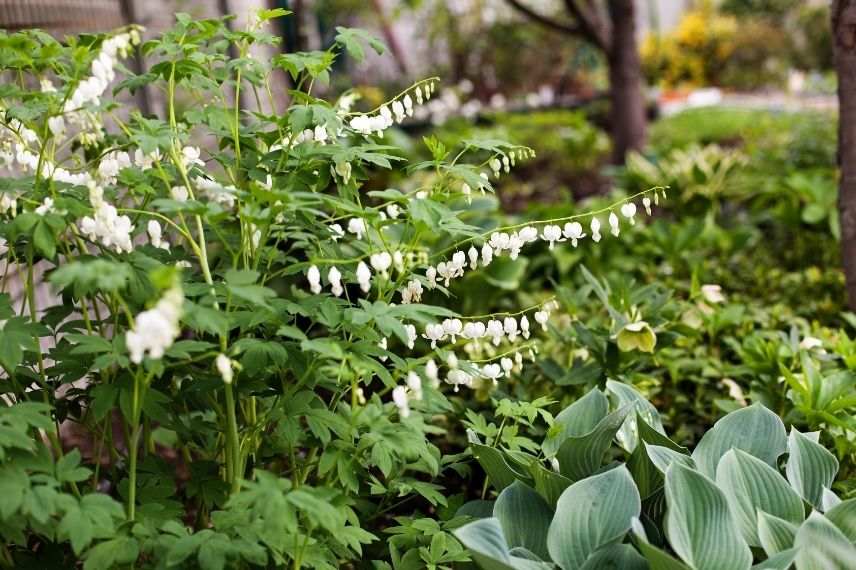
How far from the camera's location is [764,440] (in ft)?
6.97

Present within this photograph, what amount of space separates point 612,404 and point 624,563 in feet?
2.34

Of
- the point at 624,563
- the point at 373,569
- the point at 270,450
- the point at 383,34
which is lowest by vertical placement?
the point at 373,569

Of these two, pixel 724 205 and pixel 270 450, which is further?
pixel 724 205

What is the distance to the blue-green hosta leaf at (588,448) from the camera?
2016 mm

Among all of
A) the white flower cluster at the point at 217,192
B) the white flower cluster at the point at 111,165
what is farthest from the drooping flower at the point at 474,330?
the white flower cluster at the point at 111,165

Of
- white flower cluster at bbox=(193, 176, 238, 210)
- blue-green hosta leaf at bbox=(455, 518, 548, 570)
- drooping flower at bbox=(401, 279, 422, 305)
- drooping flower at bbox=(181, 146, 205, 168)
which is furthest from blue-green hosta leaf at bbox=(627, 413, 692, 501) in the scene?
drooping flower at bbox=(181, 146, 205, 168)

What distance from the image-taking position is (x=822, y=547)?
166cm

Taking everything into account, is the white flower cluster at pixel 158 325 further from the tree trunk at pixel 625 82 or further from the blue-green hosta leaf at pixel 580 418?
the tree trunk at pixel 625 82

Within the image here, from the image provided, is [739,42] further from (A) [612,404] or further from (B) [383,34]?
(A) [612,404]

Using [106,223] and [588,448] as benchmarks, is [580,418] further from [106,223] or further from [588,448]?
[106,223]

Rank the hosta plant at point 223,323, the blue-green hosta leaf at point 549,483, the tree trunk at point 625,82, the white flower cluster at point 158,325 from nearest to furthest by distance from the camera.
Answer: the white flower cluster at point 158,325 < the hosta plant at point 223,323 < the blue-green hosta leaf at point 549,483 < the tree trunk at point 625,82

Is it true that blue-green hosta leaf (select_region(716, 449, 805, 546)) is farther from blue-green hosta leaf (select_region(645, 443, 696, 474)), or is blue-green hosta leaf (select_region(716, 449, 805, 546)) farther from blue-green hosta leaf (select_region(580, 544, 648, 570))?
blue-green hosta leaf (select_region(580, 544, 648, 570))

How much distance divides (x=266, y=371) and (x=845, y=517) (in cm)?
126

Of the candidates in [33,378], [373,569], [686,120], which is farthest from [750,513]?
[686,120]
